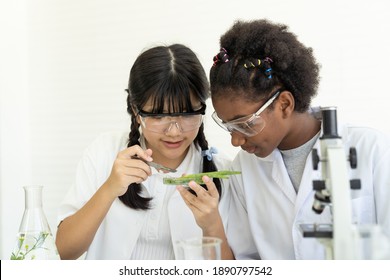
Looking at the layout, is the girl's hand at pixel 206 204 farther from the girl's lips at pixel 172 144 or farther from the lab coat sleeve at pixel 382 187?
the lab coat sleeve at pixel 382 187

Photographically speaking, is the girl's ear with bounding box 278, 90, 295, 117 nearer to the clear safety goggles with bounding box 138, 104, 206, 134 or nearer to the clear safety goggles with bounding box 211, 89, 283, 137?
the clear safety goggles with bounding box 211, 89, 283, 137

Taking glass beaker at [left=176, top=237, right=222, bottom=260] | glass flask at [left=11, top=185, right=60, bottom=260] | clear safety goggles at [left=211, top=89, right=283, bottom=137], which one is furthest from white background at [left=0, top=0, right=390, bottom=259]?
glass beaker at [left=176, top=237, right=222, bottom=260]

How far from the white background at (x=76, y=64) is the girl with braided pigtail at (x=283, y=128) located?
1098mm

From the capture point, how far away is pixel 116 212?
228 cm

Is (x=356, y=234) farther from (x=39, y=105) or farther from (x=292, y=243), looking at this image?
(x=39, y=105)

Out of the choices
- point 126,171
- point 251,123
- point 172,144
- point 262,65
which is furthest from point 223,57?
point 126,171

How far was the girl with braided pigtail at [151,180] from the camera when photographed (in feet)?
6.38

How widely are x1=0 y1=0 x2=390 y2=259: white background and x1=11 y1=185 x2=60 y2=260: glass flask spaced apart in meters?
1.83

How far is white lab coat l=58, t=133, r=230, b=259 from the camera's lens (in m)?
2.21

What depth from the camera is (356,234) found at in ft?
3.18

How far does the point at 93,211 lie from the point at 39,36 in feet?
7.04

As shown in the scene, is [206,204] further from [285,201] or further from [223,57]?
[223,57]

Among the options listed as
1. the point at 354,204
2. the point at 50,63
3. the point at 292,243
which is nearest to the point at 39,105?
the point at 50,63

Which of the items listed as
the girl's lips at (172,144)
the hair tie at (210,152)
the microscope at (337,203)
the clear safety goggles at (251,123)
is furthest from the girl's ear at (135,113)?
the microscope at (337,203)
